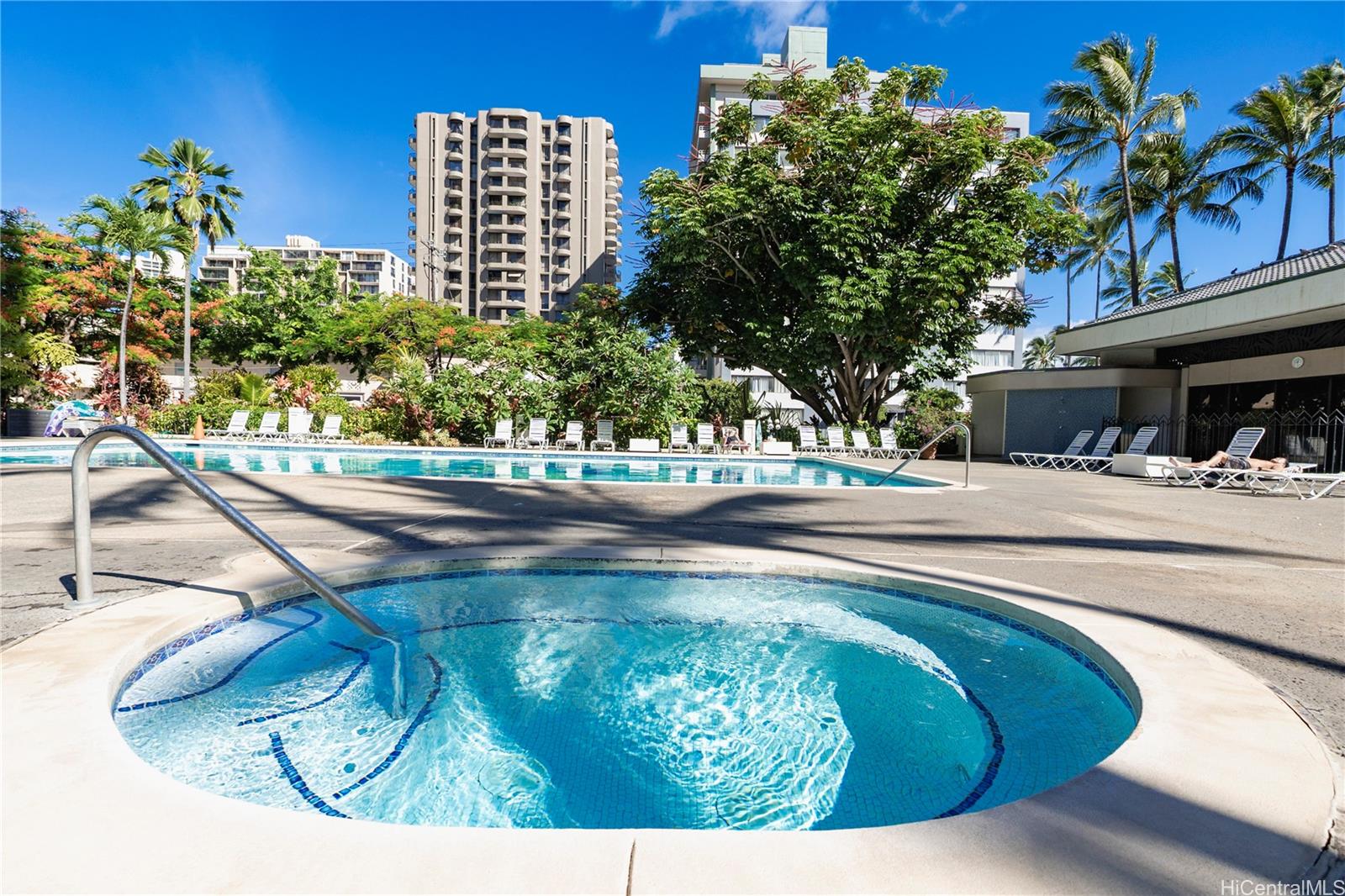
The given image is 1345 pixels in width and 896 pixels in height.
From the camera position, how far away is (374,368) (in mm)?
33031

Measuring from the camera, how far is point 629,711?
3.43 m

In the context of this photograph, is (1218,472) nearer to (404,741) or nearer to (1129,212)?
(404,741)

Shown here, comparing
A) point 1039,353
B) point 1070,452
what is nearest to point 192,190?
point 1070,452

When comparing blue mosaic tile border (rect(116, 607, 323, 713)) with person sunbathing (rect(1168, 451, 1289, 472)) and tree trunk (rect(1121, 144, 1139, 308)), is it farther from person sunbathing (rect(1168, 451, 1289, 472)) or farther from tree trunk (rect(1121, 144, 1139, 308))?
tree trunk (rect(1121, 144, 1139, 308))

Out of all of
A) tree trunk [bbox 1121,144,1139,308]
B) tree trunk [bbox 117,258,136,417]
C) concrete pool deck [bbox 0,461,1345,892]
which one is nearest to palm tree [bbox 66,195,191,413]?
tree trunk [bbox 117,258,136,417]

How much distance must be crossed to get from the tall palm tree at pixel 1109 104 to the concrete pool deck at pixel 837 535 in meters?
20.6

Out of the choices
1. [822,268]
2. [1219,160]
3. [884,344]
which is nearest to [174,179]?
[822,268]

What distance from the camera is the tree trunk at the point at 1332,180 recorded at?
25719 millimetres

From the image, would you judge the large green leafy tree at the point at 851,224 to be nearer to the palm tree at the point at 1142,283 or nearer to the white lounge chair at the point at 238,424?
the white lounge chair at the point at 238,424

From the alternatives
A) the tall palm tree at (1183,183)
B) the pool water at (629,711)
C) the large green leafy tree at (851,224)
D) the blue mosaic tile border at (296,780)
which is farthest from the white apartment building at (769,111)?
the blue mosaic tile border at (296,780)

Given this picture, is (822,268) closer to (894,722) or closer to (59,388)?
(894,722)

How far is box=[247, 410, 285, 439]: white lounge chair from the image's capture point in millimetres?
Result: 22156

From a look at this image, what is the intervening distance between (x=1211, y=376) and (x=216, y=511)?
24.4 metres

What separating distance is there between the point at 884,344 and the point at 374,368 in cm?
2414
